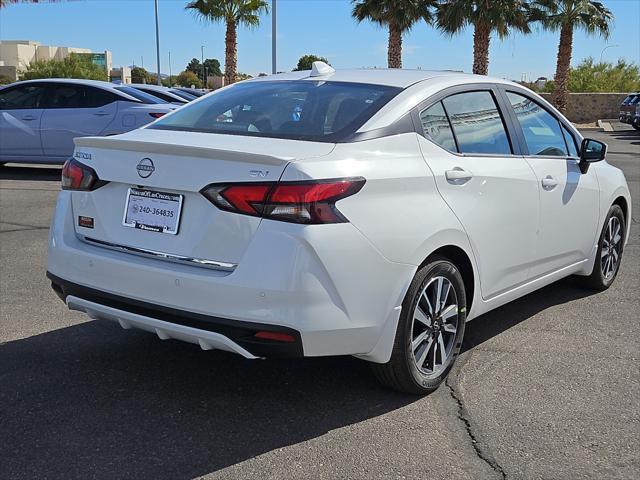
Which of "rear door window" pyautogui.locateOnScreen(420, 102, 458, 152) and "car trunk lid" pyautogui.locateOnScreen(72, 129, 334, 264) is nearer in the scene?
"car trunk lid" pyautogui.locateOnScreen(72, 129, 334, 264)

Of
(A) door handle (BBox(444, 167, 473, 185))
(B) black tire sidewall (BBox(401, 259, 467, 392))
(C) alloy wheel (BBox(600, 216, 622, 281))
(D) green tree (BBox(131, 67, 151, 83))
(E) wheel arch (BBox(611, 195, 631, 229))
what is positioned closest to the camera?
(B) black tire sidewall (BBox(401, 259, 467, 392))

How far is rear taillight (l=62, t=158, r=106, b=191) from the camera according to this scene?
11.7ft

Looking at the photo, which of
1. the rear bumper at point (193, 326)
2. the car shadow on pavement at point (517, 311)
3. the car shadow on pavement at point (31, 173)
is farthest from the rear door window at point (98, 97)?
the rear bumper at point (193, 326)

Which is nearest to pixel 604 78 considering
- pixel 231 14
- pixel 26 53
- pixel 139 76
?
pixel 231 14

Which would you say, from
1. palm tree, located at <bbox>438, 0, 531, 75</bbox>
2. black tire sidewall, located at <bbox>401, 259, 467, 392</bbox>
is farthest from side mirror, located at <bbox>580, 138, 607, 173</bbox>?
palm tree, located at <bbox>438, 0, 531, 75</bbox>

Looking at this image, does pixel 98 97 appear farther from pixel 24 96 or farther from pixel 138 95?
pixel 24 96

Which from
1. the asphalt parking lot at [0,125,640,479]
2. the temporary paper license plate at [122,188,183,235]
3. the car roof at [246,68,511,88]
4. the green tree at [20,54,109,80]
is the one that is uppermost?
the green tree at [20,54,109,80]

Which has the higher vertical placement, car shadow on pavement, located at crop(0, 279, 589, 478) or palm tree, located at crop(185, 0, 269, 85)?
palm tree, located at crop(185, 0, 269, 85)

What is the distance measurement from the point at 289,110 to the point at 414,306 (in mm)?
1275

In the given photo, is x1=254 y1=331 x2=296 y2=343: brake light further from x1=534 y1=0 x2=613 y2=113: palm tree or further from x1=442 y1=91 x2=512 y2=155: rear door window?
x1=534 y1=0 x2=613 y2=113: palm tree

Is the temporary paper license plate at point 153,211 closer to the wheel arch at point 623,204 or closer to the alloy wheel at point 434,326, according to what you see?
the alloy wheel at point 434,326

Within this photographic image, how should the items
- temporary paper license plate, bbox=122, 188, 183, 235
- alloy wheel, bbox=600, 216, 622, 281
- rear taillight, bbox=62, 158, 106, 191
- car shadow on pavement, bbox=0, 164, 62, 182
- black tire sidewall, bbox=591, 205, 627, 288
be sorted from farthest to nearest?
car shadow on pavement, bbox=0, 164, 62, 182 → alloy wheel, bbox=600, 216, 622, 281 → black tire sidewall, bbox=591, 205, 627, 288 → rear taillight, bbox=62, 158, 106, 191 → temporary paper license plate, bbox=122, 188, 183, 235

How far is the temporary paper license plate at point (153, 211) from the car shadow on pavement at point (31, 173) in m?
9.19

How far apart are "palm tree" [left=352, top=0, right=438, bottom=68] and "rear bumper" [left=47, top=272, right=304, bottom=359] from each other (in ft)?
98.8
